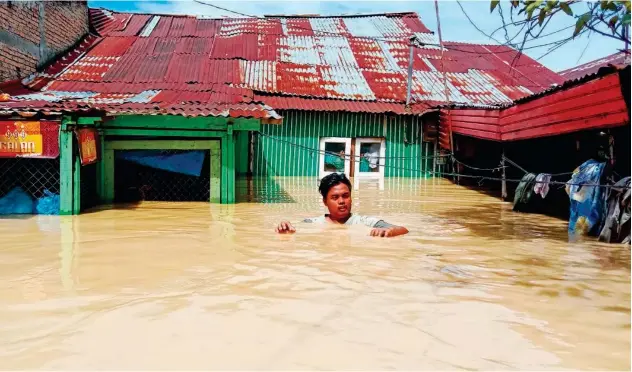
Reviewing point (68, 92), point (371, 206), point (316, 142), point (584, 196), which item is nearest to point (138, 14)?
point (68, 92)

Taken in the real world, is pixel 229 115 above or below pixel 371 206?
above

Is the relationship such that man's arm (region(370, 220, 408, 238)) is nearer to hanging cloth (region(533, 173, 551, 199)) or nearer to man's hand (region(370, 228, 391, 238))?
man's hand (region(370, 228, 391, 238))

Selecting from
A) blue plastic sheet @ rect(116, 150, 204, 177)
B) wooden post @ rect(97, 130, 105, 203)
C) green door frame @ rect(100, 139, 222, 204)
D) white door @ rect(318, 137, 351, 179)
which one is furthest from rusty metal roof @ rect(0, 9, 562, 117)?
wooden post @ rect(97, 130, 105, 203)

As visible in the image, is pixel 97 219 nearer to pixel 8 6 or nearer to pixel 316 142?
pixel 8 6

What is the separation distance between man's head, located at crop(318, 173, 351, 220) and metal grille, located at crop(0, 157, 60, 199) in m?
4.73

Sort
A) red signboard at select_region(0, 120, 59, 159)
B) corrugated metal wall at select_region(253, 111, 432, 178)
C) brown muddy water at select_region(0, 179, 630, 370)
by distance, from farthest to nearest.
A: corrugated metal wall at select_region(253, 111, 432, 178), red signboard at select_region(0, 120, 59, 159), brown muddy water at select_region(0, 179, 630, 370)

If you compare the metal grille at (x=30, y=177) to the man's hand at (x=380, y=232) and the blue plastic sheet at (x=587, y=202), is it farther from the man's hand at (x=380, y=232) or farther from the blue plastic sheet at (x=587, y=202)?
the blue plastic sheet at (x=587, y=202)

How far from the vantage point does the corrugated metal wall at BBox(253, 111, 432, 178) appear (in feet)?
48.6

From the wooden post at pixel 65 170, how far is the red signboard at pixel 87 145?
14 cm

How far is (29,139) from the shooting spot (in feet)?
26.1

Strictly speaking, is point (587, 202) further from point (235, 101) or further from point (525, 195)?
point (235, 101)

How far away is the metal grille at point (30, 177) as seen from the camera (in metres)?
8.34

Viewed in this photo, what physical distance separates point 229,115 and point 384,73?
8.72m

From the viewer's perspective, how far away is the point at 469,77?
56.4 ft
